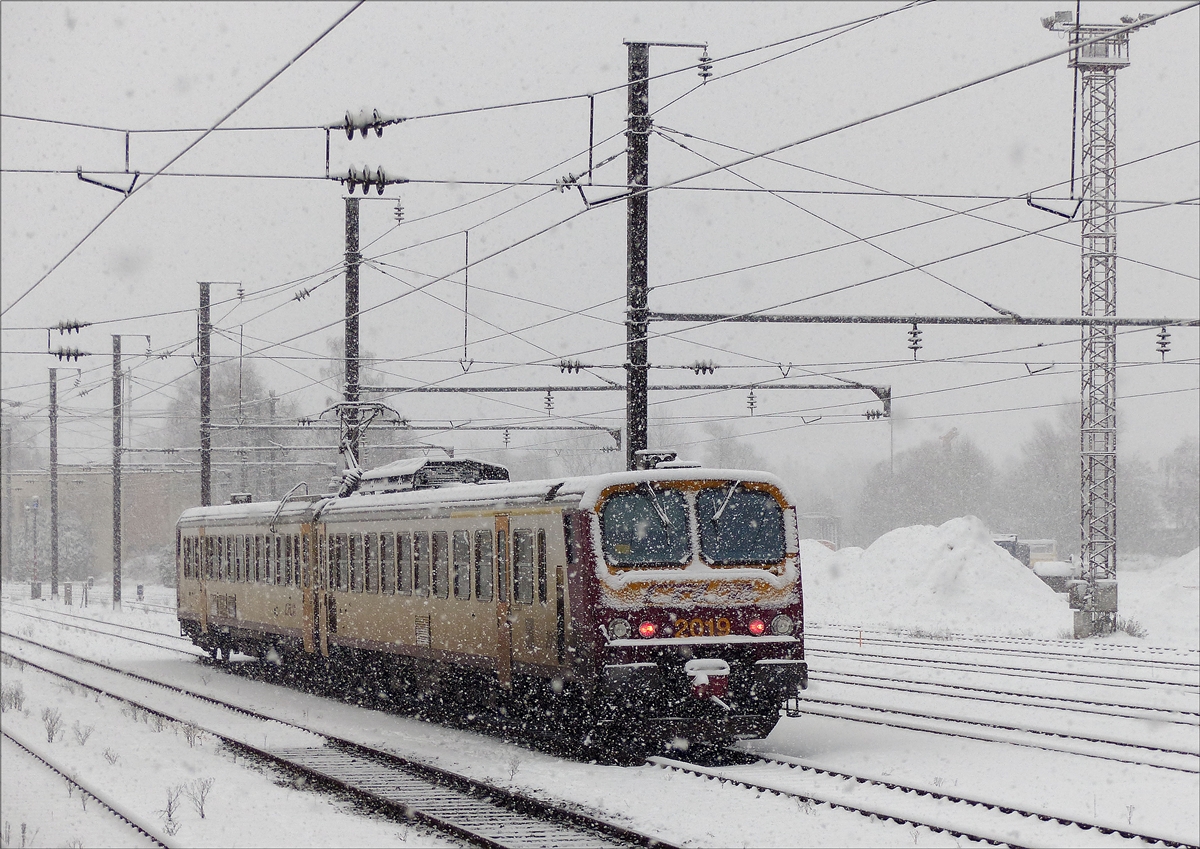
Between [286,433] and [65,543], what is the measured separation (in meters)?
12.5

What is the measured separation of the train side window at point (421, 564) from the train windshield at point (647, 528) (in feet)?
14.1

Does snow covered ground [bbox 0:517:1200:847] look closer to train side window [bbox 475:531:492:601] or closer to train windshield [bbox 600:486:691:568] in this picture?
train side window [bbox 475:531:492:601]

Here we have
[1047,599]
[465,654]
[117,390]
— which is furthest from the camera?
[117,390]

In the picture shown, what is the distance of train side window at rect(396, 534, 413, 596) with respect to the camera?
18.6 metres

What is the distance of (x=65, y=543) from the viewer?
78.8 meters

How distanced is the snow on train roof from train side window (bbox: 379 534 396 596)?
1.36 ft

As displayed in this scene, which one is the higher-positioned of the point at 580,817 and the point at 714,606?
the point at 714,606

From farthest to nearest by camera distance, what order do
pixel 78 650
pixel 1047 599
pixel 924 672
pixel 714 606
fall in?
pixel 1047 599
pixel 78 650
pixel 924 672
pixel 714 606

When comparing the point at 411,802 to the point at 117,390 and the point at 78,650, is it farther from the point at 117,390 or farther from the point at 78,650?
the point at 117,390

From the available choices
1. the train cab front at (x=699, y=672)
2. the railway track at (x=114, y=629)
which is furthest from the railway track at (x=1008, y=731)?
the railway track at (x=114, y=629)

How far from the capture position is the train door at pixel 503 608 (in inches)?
618

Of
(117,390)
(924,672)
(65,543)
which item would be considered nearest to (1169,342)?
(924,672)

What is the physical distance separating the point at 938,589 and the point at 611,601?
85.7 ft

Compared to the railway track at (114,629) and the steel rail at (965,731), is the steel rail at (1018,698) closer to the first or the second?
the steel rail at (965,731)
